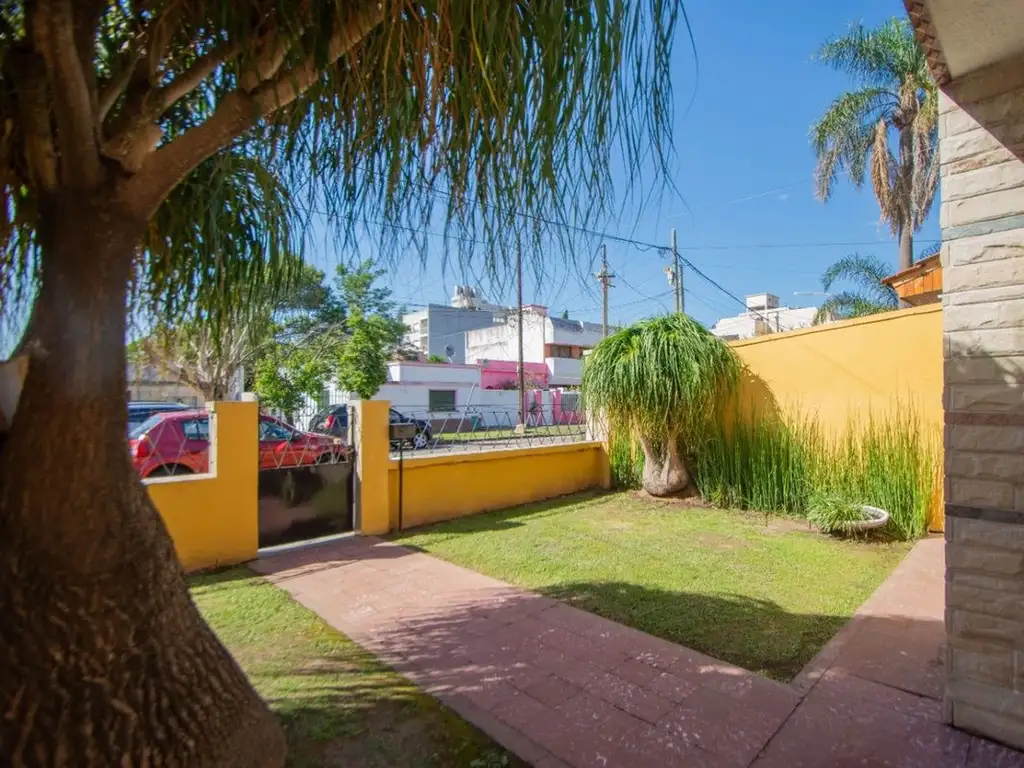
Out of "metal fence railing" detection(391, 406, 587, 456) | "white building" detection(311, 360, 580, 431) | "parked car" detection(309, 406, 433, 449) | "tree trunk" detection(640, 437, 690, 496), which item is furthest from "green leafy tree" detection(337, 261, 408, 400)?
"tree trunk" detection(640, 437, 690, 496)

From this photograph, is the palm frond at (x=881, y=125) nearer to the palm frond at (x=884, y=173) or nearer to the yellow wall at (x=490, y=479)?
the palm frond at (x=884, y=173)

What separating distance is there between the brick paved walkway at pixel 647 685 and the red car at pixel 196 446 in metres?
2.11

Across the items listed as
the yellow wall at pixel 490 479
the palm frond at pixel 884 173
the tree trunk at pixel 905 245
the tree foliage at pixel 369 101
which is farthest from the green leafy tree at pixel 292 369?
the tree trunk at pixel 905 245

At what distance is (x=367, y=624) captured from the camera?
3.88 m

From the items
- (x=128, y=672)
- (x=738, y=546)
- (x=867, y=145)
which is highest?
(x=867, y=145)

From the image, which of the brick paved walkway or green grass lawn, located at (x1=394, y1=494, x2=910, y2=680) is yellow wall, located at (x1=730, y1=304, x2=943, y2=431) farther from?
the brick paved walkway

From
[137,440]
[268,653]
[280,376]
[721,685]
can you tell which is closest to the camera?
[721,685]

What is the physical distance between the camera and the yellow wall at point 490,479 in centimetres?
680

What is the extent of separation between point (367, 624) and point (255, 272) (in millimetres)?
2636

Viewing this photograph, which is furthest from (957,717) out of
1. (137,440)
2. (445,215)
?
(137,440)

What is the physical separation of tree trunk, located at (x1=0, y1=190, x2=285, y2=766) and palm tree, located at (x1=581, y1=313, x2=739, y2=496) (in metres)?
6.98

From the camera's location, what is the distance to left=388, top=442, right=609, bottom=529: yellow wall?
6805mm

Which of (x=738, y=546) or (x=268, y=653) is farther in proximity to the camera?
(x=738, y=546)

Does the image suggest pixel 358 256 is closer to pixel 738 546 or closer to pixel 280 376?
pixel 738 546
